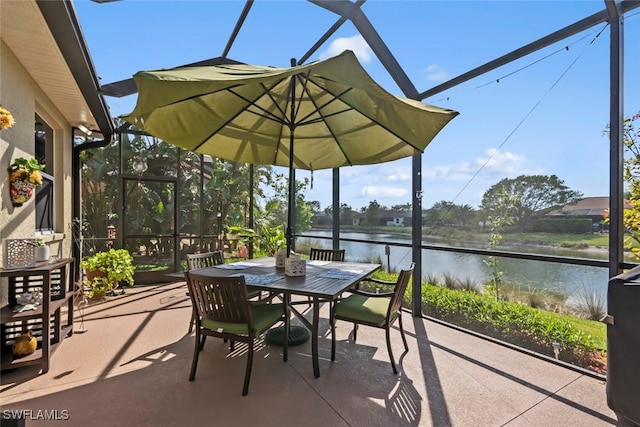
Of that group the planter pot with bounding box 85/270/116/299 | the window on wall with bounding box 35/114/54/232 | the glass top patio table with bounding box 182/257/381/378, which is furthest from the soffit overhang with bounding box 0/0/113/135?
the planter pot with bounding box 85/270/116/299

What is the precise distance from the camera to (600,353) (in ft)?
9.95

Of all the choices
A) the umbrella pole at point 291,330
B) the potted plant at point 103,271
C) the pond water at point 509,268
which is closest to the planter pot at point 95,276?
the potted plant at point 103,271

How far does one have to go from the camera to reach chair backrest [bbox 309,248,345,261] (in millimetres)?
4273

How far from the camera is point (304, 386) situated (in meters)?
2.47

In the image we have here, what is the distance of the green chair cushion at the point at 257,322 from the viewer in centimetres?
248

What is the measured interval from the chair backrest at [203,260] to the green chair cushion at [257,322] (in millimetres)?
1100

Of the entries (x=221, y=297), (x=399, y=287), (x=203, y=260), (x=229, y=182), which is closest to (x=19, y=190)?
(x=203, y=260)

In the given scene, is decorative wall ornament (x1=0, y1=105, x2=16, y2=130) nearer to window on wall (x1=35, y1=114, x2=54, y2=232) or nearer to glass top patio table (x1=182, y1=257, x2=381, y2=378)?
window on wall (x1=35, y1=114, x2=54, y2=232)

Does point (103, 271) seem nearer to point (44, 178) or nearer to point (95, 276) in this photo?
point (95, 276)

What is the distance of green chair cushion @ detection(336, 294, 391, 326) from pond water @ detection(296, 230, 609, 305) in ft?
4.69

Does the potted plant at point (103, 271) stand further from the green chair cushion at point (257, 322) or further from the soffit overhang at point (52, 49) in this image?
the green chair cushion at point (257, 322)

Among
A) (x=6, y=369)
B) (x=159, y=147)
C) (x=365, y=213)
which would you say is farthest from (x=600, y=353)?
(x=159, y=147)

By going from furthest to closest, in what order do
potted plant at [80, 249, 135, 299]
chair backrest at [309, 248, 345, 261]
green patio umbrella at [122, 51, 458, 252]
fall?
1. potted plant at [80, 249, 135, 299]
2. chair backrest at [309, 248, 345, 261]
3. green patio umbrella at [122, 51, 458, 252]

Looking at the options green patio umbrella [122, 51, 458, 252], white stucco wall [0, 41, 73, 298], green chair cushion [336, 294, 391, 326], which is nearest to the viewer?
green patio umbrella [122, 51, 458, 252]
